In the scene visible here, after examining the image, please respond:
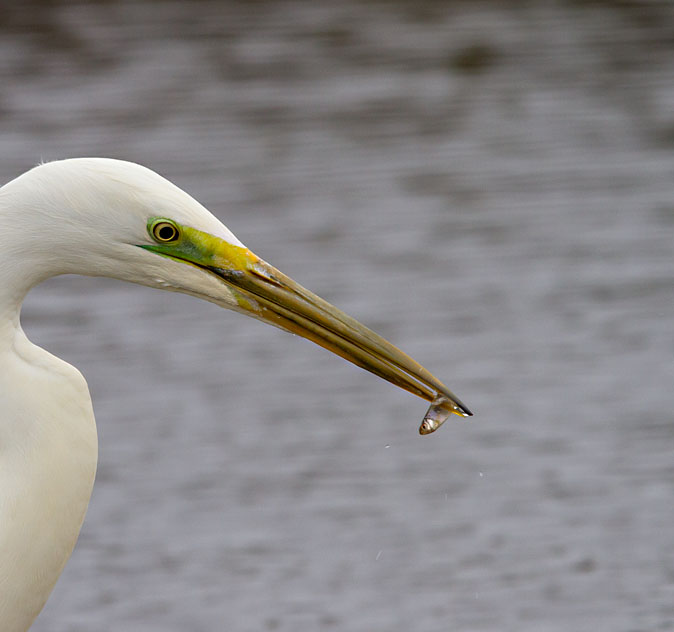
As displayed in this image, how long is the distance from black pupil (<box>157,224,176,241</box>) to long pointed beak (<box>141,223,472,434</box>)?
0.02 metres

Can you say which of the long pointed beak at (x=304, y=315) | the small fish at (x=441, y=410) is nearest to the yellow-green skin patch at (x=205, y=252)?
the long pointed beak at (x=304, y=315)

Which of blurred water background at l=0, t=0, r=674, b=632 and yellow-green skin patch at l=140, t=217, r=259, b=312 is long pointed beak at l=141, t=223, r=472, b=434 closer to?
yellow-green skin patch at l=140, t=217, r=259, b=312

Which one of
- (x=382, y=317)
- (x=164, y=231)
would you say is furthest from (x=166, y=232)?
(x=382, y=317)

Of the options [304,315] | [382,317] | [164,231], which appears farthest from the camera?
[382,317]

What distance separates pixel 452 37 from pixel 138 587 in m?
2.65

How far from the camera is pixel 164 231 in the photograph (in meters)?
1.17

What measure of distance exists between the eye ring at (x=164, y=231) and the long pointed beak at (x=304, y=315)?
0.01 m

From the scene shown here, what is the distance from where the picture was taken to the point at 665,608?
93.7 inches

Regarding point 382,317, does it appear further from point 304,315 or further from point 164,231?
point 164,231

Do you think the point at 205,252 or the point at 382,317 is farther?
the point at 382,317

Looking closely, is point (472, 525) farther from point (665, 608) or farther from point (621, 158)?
point (621, 158)

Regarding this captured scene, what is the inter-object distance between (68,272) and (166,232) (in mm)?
116

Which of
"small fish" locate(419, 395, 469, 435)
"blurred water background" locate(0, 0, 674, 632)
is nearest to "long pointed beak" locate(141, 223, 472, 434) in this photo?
"small fish" locate(419, 395, 469, 435)

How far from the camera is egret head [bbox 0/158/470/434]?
1117mm
